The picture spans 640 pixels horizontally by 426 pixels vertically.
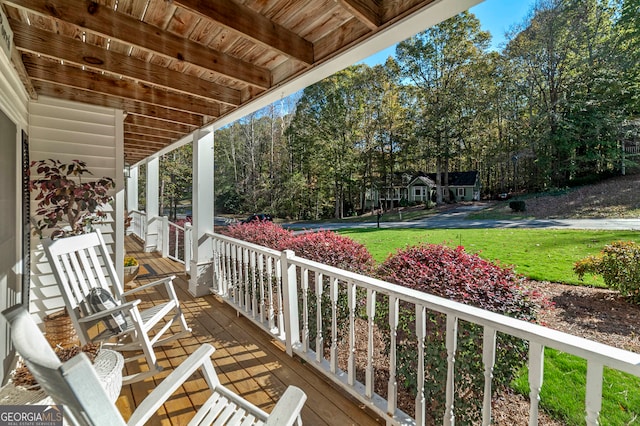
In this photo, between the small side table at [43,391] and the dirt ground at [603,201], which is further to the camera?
the dirt ground at [603,201]

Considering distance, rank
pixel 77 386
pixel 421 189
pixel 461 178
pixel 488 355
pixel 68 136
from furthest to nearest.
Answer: pixel 421 189 → pixel 461 178 → pixel 68 136 → pixel 488 355 → pixel 77 386

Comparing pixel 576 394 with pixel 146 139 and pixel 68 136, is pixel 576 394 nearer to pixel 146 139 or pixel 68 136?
pixel 68 136

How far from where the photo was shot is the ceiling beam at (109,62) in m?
2.14

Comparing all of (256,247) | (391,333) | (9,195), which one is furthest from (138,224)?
(391,333)

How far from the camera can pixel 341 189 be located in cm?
1425

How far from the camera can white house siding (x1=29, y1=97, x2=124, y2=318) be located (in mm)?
3086

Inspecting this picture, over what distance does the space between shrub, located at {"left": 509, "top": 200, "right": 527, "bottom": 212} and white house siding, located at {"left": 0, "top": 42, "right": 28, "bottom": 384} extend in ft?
25.2

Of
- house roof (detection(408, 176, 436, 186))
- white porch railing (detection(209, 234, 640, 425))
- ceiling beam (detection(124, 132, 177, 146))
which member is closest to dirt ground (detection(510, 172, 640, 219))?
white porch railing (detection(209, 234, 640, 425))

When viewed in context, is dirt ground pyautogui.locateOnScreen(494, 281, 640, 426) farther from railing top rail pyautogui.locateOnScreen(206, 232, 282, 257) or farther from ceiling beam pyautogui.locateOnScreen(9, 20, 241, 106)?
ceiling beam pyautogui.locateOnScreen(9, 20, 241, 106)

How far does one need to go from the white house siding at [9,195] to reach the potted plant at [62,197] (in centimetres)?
32

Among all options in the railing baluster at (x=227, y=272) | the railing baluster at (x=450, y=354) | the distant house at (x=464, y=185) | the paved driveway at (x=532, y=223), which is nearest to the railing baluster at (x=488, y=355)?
the railing baluster at (x=450, y=354)

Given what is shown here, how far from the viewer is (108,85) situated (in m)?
2.99

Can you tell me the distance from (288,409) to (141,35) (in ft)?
7.90

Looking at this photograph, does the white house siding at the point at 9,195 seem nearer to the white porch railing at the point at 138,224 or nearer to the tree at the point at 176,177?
the white porch railing at the point at 138,224
